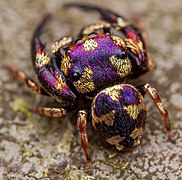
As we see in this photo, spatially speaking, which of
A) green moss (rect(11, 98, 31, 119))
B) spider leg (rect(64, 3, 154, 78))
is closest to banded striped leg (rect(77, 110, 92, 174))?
spider leg (rect(64, 3, 154, 78))

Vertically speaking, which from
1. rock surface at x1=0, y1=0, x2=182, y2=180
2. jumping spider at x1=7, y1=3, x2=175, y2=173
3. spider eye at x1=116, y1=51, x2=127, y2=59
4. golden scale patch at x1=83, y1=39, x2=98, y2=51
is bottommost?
rock surface at x1=0, y1=0, x2=182, y2=180

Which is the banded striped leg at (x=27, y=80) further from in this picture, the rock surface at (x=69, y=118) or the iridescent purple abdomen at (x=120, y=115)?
the iridescent purple abdomen at (x=120, y=115)

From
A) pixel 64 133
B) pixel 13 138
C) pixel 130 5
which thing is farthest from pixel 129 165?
pixel 130 5

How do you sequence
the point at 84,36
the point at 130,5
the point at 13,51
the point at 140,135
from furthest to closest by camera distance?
1. the point at 130,5
2. the point at 13,51
3. the point at 84,36
4. the point at 140,135

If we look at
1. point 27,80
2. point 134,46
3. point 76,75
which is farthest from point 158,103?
point 27,80

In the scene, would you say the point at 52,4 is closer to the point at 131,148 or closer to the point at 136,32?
the point at 136,32

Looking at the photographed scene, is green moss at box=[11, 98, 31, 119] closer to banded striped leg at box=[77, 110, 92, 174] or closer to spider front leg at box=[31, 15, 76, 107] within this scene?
spider front leg at box=[31, 15, 76, 107]
